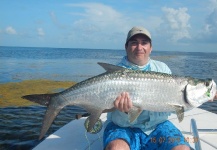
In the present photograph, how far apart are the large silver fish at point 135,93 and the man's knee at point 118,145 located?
0.35 metres

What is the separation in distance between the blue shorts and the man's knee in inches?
3.9

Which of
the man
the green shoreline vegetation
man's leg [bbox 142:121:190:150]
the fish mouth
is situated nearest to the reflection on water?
the green shoreline vegetation

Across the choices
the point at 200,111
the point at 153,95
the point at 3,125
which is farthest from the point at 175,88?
the point at 3,125

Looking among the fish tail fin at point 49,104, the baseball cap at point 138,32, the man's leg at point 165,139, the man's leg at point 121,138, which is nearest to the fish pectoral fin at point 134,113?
the man's leg at point 121,138

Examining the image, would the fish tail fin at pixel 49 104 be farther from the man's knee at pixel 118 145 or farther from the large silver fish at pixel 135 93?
the man's knee at pixel 118 145

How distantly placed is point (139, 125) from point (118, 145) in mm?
651

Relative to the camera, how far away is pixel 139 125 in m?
4.31

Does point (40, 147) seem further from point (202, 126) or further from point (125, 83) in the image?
point (202, 126)

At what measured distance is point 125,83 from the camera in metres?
3.84

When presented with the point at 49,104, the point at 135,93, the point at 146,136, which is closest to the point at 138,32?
the point at 135,93

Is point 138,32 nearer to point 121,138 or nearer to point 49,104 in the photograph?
point 121,138

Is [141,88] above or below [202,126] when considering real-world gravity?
above

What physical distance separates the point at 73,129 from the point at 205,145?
2.60 meters

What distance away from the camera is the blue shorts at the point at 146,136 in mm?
3964
